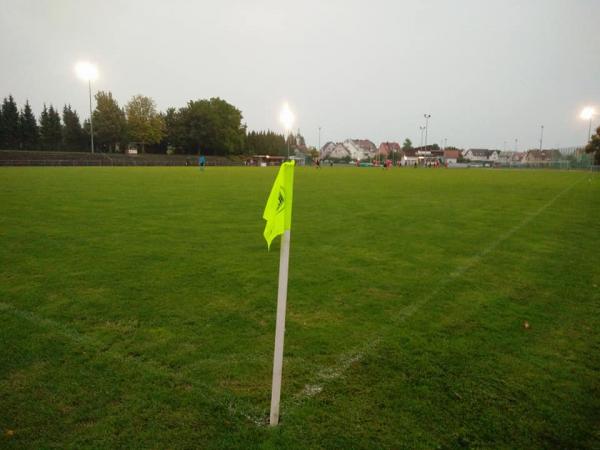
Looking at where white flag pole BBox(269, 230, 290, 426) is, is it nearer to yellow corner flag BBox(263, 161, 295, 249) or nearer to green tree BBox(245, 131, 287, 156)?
yellow corner flag BBox(263, 161, 295, 249)

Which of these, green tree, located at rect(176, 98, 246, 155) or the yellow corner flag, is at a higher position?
green tree, located at rect(176, 98, 246, 155)

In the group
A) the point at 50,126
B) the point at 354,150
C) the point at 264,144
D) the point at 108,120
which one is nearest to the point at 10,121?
the point at 50,126

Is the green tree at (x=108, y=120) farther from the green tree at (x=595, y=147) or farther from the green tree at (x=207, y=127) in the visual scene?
the green tree at (x=595, y=147)

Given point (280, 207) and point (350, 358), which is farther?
point (350, 358)

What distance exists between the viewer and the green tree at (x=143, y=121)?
257 feet

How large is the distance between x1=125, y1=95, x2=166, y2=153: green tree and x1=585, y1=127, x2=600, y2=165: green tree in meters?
87.9

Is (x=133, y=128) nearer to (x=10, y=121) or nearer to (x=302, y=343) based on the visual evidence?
(x=10, y=121)

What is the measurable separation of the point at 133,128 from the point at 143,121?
8.15 ft

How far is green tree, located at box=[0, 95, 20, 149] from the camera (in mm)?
68375

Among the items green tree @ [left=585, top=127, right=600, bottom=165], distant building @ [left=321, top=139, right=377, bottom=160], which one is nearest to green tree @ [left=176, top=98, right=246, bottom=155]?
distant building @ [left=321, top=139, right=377, bottom=160]

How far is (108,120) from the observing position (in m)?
74.1

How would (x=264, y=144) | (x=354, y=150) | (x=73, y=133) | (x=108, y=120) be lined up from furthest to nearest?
(x=354, y=150) → (x=264, y=144) → (x=73, y=133) → (x=108, y=120)

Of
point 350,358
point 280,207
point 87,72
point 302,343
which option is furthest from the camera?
point 87,72

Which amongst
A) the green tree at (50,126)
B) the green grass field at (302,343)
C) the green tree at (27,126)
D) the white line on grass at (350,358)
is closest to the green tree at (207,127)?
the green tree at (50,126)
